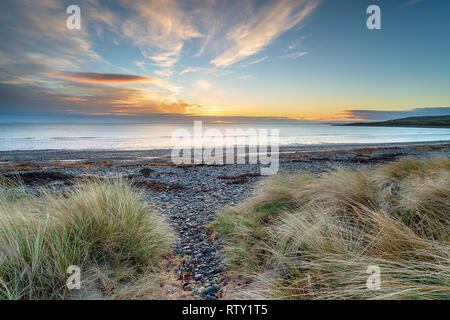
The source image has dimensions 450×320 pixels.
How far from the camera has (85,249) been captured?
2826mm

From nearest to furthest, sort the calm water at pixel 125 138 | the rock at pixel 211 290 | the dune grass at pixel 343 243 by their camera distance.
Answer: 1. the dune grass at pixel 343 243
2. the rock at pixel 211 290
3. the calm water at pixel 125 138

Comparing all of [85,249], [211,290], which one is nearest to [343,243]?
[211,290]

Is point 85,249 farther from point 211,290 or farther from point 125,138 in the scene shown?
point 125,138

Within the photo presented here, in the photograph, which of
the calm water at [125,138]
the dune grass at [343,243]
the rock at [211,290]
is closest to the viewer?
the dune grass at [343,243]

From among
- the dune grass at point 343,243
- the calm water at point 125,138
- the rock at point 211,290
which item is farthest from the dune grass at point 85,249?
the calm water at point 125,138

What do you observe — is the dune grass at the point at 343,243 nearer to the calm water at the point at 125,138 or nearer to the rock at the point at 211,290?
the rock at the point at 211,290

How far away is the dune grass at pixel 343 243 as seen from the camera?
225 cm

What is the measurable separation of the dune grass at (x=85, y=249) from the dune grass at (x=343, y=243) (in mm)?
1394

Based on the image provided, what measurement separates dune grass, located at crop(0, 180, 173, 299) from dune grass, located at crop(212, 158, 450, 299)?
1.39 meters

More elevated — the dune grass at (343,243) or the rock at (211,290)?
the dune grass at (343,243)

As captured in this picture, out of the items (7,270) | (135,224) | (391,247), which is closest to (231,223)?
(135,224)

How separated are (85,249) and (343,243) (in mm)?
3502
